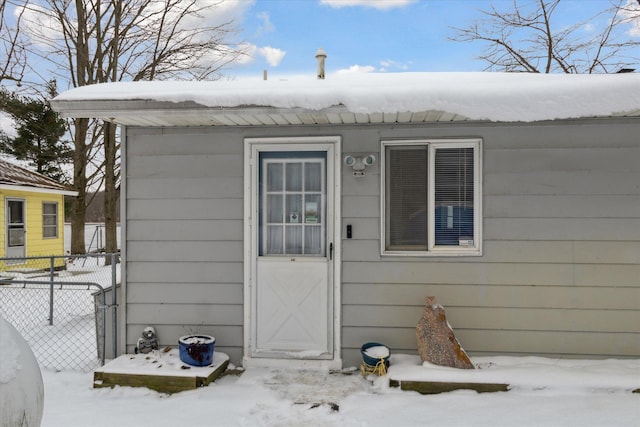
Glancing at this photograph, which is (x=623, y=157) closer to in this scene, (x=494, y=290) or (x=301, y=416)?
(x=494, y=290)

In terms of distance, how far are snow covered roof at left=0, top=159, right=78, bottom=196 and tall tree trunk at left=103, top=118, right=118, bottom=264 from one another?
1.09 m

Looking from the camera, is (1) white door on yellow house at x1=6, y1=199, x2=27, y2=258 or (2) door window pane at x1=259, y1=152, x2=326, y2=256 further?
(1) white door on yellow house at x1=6, y1=199, x2=27, y2=258

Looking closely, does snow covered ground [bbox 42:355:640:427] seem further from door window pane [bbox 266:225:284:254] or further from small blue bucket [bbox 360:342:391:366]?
door window pane [bbox 266:225:284:254]

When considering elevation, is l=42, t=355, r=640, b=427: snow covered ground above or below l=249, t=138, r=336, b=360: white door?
below

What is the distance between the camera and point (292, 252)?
3838mm

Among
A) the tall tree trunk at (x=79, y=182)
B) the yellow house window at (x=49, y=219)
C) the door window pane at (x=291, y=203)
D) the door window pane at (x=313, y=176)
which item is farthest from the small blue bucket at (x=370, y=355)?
the tall tree trunk at (x=79, y=182)

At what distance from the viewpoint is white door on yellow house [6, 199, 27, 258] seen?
33.6ft

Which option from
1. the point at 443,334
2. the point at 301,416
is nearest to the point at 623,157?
the point at 443,334

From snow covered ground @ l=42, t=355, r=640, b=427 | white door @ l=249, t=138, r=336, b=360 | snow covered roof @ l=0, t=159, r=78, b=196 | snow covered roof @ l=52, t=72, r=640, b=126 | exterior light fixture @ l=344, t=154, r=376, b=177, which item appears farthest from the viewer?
snow covered roof @ l=0, t=159, r=78, b=196

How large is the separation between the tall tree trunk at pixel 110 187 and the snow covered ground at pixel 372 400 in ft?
30.9

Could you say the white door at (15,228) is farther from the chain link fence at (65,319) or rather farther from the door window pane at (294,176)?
the door window pane at (294,176)

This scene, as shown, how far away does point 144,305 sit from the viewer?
3840 millimetres

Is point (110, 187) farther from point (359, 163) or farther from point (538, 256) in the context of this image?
point (538, 256)

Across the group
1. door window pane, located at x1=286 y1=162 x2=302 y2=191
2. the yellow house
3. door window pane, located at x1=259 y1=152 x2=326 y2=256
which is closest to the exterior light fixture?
door window pane, located at x1=259 y1=152 x2=326 y2=256
